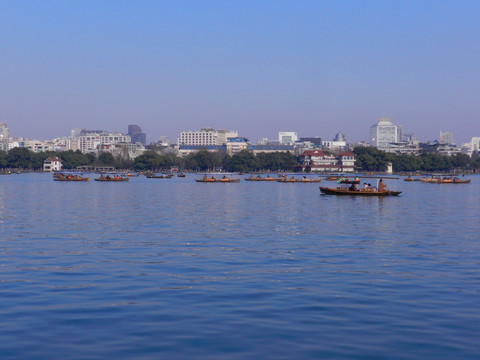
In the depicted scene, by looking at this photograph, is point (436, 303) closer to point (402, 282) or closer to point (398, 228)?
point (402, 282)

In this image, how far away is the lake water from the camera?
11.9 meters

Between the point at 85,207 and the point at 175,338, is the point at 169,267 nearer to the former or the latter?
the point at 175,338

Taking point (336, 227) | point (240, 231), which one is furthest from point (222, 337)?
point (336, 227)

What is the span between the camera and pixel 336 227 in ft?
112

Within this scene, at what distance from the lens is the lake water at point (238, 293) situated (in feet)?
39.1

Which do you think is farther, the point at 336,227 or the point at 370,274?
the point at 336,227

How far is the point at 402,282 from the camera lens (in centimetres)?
1805

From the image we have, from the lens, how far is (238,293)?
16297 mm

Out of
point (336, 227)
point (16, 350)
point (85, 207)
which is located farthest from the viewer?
point (85, 207)

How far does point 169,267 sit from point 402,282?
678cm

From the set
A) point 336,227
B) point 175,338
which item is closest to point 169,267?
point 175,338

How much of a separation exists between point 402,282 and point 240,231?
14049 mm

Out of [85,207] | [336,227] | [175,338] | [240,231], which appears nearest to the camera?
[175,338]

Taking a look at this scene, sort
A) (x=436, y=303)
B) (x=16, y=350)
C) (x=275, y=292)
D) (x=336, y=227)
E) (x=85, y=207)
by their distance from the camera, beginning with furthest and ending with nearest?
(x=85, y=207), (x=336, y=227), (x=275, y=292), (x=436, y=303), (x=16, y=350)
